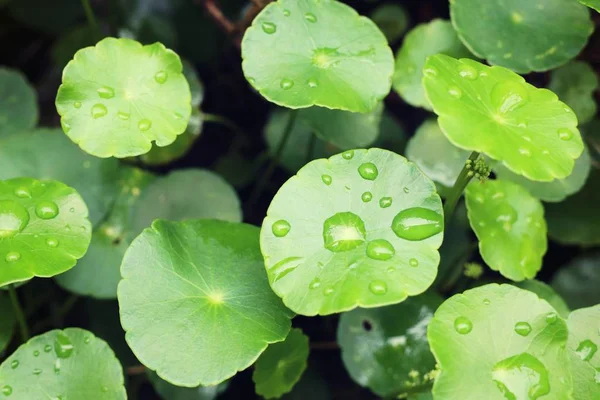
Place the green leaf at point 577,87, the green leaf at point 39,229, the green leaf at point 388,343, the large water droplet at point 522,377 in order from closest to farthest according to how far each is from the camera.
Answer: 1. the large water droplet at point 522,377
2. the green leaf at point 39,229
3. the green leaf at point 388,343
4. the green leaf at point 577,87

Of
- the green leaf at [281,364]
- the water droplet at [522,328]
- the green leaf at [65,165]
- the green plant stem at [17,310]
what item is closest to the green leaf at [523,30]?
the water droplet at [522,328]

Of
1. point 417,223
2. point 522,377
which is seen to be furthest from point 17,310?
point 522,377

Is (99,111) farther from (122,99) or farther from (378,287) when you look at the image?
(378,287)

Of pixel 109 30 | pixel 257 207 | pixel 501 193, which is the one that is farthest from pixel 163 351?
pixel 109 30

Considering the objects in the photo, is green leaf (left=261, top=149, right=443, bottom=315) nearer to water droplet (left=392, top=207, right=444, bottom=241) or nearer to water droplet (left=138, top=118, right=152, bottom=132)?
water droplet (left=392, top=207, right=444, bottom=241)

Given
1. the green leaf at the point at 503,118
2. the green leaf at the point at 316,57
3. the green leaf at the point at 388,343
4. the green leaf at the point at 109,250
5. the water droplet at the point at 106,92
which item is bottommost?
the green leaf at the point at 388,343

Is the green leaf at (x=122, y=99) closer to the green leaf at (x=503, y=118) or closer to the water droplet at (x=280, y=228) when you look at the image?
the water droplet at (x=280, y=228)

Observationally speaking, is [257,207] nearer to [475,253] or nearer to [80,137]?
[475,253]
